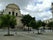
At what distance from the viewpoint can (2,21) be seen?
41281 millimetres

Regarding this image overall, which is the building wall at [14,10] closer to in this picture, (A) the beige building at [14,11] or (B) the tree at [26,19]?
(A) the beige building at [14,11]

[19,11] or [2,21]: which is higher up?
[19,11]

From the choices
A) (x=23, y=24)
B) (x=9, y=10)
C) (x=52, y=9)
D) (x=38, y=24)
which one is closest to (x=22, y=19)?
(x=23, y=24)

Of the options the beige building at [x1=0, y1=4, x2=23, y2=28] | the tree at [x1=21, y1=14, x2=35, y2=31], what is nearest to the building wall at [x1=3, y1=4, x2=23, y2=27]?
the beige building at [x1=0, y1=4, x2=23, y2=28]

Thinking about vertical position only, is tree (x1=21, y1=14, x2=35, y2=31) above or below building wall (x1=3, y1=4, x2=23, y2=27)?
below

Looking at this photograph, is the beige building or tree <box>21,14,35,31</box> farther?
the beige building

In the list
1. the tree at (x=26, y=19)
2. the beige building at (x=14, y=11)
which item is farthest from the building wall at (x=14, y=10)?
the tree at (x=26, y=19)

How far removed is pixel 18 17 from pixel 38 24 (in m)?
34.8

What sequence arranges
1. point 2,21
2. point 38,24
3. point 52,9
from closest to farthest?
point 2,21
point 38,24
point 52,9

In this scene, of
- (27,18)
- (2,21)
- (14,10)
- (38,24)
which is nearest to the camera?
(2,21)

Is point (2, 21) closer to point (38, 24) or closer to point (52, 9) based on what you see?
point (38, 24)

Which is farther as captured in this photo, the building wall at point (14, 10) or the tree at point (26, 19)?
the building wall at point (14, 10)

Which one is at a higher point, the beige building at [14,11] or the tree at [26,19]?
the beige building at [14,11]

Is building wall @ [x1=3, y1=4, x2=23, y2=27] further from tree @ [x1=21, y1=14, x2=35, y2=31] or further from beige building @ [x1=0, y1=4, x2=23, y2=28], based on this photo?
tree @ [x1=21, y1=14, x2=35, y2=31]
